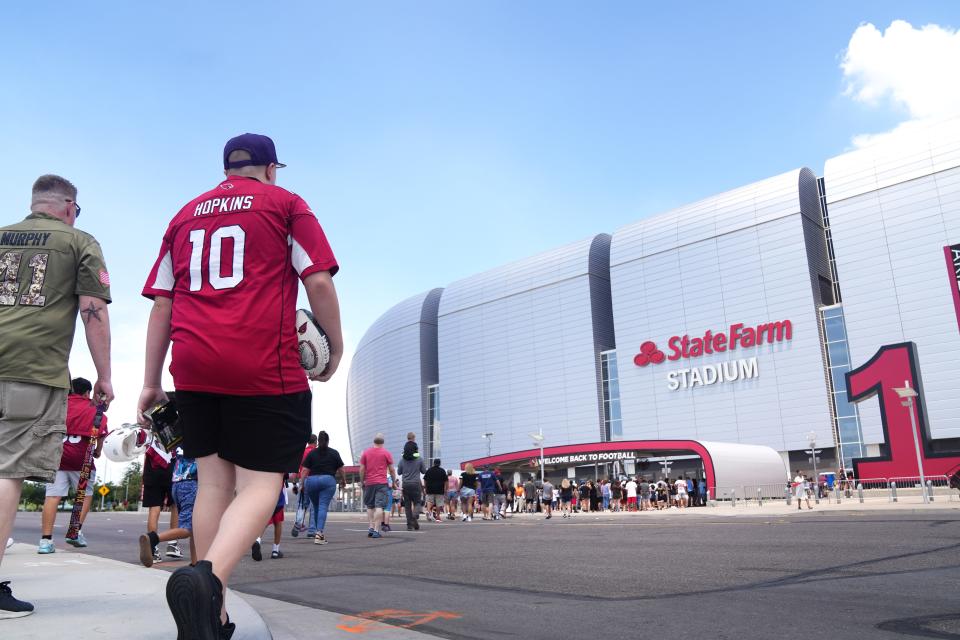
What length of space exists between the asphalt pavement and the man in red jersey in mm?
931

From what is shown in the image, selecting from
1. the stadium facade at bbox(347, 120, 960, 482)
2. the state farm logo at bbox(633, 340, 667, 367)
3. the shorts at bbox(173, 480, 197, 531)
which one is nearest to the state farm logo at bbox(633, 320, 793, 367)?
the state farm logo at bbox(633, 340, 667, 367)

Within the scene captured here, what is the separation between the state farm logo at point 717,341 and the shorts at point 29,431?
2222 inches

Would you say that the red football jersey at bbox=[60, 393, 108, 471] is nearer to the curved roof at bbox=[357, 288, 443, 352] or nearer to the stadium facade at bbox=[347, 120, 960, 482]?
the stadium facade at bbox=[347, 120, 960, 482]

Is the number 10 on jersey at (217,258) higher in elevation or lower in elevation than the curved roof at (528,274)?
lower

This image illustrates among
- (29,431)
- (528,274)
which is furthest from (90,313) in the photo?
(528,274)

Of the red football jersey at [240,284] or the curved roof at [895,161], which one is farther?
the curved roof at [895,161]

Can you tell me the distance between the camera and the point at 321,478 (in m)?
10.2

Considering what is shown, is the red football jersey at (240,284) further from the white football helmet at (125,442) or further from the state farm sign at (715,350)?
the state farm sign at (715,350)

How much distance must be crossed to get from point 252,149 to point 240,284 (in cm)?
68

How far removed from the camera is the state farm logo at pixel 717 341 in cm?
5478

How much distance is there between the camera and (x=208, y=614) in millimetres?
2045

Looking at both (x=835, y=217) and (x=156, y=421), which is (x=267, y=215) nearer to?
(x=156, y=421)

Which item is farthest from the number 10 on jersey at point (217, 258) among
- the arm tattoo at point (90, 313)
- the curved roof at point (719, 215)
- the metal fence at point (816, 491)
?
the curved roof at point (719, 215)

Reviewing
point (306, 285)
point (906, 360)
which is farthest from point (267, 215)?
point (906, 360)
